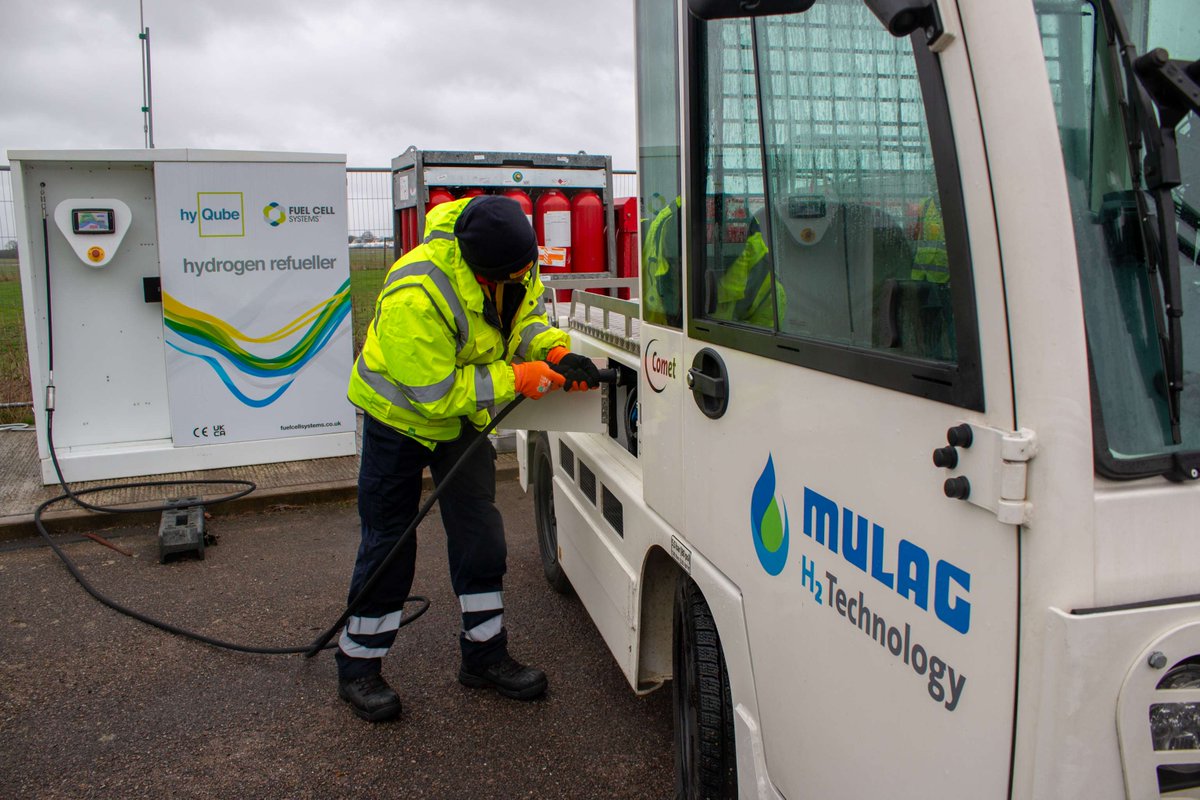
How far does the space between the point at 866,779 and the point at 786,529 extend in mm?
483

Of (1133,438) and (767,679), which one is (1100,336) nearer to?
(1133,438)

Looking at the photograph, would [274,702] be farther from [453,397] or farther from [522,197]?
[522,197]

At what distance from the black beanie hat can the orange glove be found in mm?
341

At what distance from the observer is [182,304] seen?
20.7ft

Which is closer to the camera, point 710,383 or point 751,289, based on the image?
point 751,289

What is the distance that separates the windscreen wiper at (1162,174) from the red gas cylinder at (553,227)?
19.6 feet

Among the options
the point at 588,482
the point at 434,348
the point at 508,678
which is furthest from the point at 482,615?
the point at 434,348

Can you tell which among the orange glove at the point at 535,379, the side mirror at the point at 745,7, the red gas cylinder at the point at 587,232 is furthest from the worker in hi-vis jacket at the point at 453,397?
the red gas cylinder at the point at 587,232

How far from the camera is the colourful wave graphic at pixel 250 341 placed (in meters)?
6.33

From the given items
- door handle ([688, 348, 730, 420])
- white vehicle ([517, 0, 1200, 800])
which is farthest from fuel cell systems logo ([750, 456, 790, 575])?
door handle ([688, 348, 730, 420])

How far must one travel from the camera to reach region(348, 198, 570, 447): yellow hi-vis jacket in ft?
9.93

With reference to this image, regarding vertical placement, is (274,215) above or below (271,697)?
above

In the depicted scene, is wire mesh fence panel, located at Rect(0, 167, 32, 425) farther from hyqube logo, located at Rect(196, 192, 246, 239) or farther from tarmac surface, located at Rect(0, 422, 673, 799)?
tarmac surface, located at Rect(0, 422, 673, 799)

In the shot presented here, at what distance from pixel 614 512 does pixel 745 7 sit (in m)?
2.03
